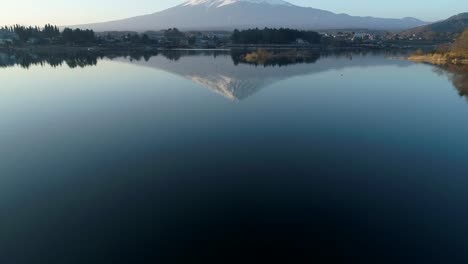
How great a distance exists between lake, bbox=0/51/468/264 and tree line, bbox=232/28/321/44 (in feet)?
85.2

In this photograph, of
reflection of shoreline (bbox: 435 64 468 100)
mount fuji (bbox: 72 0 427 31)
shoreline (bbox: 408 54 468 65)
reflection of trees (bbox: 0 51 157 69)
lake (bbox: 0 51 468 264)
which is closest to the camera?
lake (bbox: 0 51 468 264)

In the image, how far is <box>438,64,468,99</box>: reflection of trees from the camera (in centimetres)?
1043

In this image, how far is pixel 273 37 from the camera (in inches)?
1315

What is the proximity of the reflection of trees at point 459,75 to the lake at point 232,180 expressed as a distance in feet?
6.34

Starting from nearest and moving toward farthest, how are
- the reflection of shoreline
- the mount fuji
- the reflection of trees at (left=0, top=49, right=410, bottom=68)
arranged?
the reflection of shoreline → the reflection of trees at (left=0, top=49, right=410, bottom=68) → the mount fuji

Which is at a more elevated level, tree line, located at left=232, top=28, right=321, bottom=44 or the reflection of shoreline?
tree line, located at left=232, top=28, right=321, bottom=44

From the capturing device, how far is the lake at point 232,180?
115 inches

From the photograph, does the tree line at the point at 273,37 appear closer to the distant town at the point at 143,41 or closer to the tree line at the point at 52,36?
→ the distant town at the point at 143,41

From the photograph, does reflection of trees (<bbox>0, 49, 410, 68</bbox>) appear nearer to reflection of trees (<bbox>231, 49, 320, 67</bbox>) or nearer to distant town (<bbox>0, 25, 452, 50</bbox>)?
reflection of trees (<bbox>231, 49, 320, 67</bbox>)

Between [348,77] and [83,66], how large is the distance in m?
13.6

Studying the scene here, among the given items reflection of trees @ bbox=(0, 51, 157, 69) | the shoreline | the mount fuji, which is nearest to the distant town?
reflection of trees @ bbox=(0, 51, 157, 69)

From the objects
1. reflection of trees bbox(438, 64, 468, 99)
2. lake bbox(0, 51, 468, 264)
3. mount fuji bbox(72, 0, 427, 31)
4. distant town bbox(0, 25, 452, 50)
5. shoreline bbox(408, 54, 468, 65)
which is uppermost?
mount fuji bbox(72, 0, 427, 31)

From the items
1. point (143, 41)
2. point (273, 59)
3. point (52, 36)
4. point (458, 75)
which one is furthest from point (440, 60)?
point (52, 36)

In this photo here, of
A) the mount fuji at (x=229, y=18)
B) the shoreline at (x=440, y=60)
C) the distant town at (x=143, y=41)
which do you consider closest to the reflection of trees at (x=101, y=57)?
the shoreline at (x=440, y=60)
